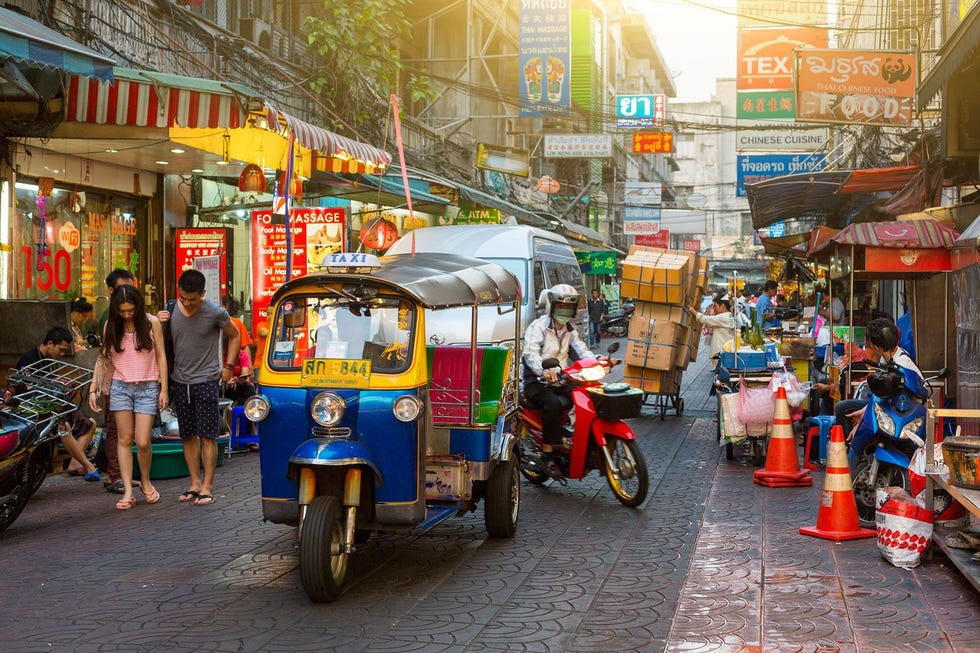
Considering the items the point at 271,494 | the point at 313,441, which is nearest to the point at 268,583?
the point at 271,494

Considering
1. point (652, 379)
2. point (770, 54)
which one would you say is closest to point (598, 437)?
point (652, 379)

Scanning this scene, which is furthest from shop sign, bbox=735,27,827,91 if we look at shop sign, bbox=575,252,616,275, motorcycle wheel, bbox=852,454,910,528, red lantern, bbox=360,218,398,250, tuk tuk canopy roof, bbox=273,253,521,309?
shop sign, bbox=575,252,616,275

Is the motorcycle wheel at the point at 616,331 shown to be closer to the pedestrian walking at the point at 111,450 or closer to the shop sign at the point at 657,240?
the shop sign at the point at 657,240

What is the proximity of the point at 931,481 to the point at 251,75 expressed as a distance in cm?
1289

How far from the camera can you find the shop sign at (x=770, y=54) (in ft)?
67.2

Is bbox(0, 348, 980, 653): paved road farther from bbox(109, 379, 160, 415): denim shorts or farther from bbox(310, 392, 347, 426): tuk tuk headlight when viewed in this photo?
bbox(310, 392, 347, 426): tuk tuk headlight

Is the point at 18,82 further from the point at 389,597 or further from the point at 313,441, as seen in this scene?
the point at 389,597

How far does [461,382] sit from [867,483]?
325 cm

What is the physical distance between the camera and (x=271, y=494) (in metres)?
6.24

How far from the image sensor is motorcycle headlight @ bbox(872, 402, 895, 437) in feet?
24.7

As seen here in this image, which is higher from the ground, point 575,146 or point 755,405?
point 575,146

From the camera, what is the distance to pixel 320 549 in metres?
5.62

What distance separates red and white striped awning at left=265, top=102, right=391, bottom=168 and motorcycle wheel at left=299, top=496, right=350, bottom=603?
19.6 feet

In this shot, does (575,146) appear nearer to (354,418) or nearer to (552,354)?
(552,354)
